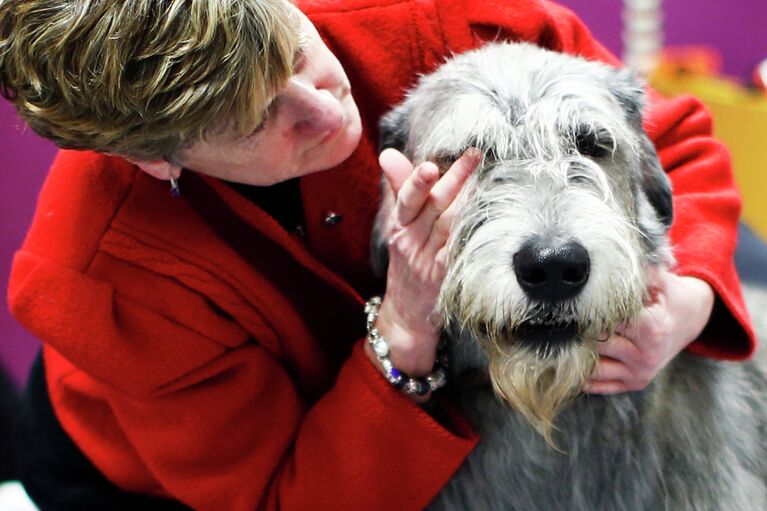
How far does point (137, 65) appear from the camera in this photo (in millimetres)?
1003

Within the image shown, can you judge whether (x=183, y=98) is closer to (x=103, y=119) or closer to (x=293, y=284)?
(x=103, y=119)

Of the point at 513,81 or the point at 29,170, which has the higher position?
the point at 513,81

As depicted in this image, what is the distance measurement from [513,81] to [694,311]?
47 cm

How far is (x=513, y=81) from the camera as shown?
49.4 inches

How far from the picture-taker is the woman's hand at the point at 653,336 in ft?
4.11

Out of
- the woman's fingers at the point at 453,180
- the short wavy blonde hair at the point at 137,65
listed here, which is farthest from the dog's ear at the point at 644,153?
the short wavy blonde hair at the point at 137,65

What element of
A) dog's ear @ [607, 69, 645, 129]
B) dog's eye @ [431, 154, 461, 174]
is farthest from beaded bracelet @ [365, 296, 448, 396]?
dog's ear @ [607, 69, 645, 129]

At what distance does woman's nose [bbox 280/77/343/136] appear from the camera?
1.18 meters

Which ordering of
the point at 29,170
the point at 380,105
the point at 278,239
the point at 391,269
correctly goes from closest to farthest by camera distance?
the point at 391,269 < the point at 278,239 < the point at 380,105 < the point at 29,170

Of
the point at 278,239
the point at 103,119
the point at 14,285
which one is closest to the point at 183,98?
the point at 103,119

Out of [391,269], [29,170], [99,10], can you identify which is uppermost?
[99,10]

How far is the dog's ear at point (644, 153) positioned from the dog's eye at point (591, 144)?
121mm

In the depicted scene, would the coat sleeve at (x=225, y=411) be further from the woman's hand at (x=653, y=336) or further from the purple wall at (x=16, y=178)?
the purple wall at (x=16, y=178)

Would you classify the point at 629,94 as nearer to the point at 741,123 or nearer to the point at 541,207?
the point at 541,207
